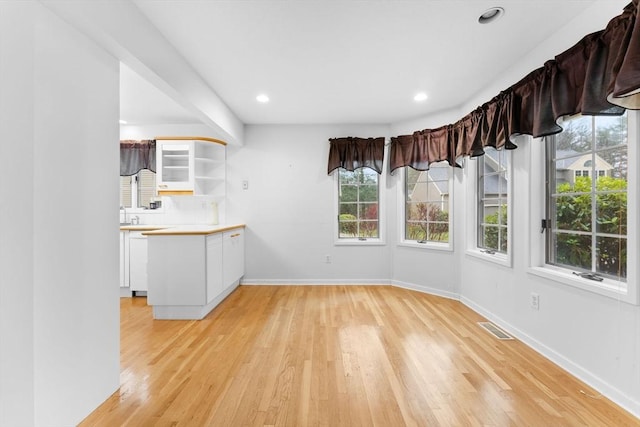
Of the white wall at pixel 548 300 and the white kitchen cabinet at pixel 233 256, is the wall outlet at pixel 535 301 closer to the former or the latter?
the white wall at pixel 548 300

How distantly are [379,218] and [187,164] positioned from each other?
3.08 m

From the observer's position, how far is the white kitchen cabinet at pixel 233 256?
384 centimetres

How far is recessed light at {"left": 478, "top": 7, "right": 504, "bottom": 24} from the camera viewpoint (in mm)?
2018

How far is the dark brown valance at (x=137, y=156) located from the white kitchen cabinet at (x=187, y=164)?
274 mm

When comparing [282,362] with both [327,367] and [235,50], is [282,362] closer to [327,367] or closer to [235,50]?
[327,367]

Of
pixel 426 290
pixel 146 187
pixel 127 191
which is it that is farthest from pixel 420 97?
pixel 127 191

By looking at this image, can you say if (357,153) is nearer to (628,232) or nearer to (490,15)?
(490,15)

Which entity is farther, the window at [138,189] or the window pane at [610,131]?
the window at [138,189]

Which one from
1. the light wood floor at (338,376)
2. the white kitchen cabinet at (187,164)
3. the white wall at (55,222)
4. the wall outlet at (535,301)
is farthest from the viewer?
the white kitchen cabinet at (187,164)

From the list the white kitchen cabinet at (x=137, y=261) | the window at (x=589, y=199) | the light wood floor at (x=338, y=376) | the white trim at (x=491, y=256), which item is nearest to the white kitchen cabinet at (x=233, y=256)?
the light wood floor at (x=338, y=376)

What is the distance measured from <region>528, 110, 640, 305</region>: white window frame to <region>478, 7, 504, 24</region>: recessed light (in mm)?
1022

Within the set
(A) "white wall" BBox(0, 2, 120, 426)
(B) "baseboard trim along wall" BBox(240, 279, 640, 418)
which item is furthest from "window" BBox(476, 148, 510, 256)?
(A) "white wall" BBox(0, 2, 120, 426)

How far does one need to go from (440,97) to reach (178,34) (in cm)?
284

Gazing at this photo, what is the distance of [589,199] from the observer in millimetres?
2164
